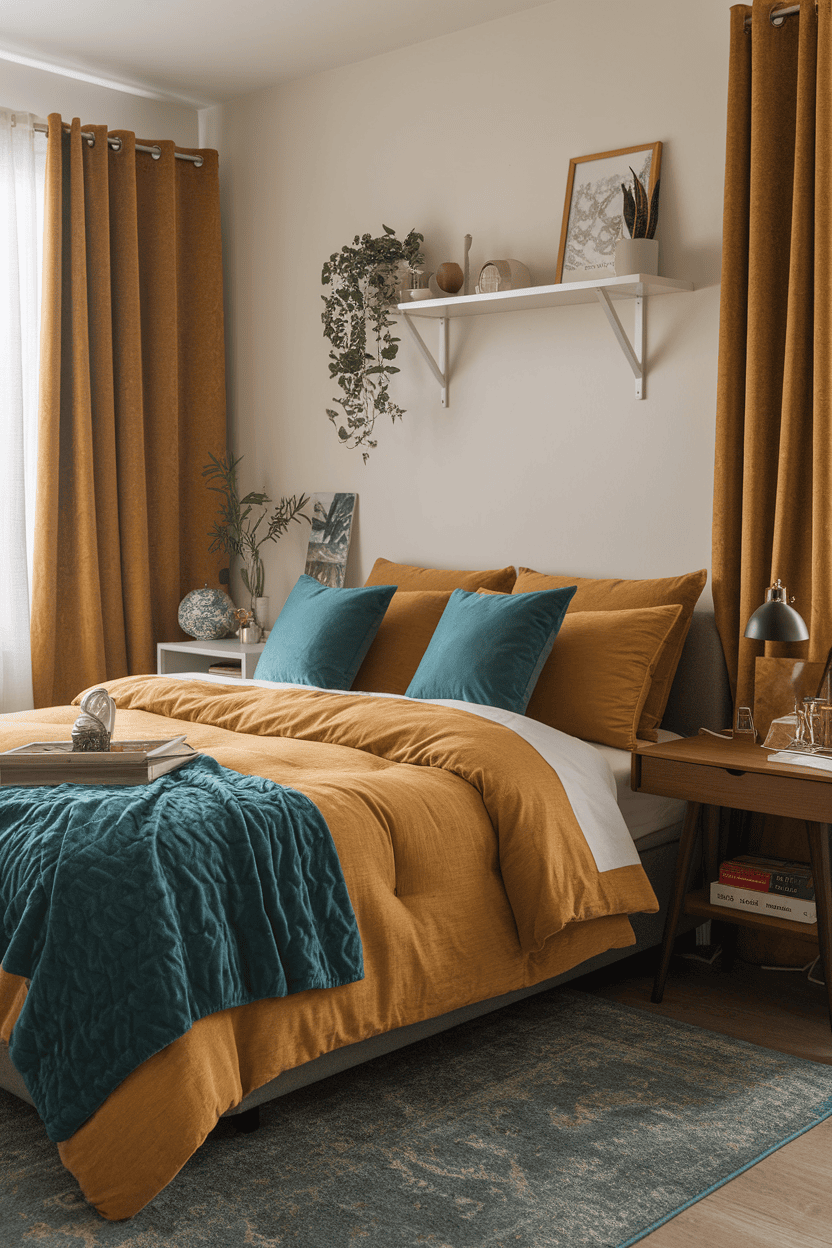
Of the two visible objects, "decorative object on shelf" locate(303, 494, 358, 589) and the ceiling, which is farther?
"decorative object on shelf" locate(303, 494, 358, 589)

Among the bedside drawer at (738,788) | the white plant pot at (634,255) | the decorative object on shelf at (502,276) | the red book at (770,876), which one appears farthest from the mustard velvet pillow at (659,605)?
the decorative object on shelf at (502,276)

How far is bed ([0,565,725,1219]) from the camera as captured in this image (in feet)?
6.16

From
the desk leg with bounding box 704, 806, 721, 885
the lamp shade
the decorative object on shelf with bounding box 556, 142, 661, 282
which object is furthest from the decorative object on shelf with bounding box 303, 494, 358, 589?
the lamp shade

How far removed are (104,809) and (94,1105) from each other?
1.63 feet

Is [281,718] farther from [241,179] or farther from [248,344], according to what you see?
[241,179]

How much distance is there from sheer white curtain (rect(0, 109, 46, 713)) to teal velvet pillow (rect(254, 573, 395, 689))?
1.13 m

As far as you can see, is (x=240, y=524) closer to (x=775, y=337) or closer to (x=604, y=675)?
(x=604, y=675)

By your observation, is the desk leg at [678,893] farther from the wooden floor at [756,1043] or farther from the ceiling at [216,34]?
the ceiling at [216,34]

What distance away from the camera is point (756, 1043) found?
2.61 m

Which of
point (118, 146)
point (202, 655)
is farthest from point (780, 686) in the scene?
point (118, 146)

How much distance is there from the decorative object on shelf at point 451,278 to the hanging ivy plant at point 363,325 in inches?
7.6

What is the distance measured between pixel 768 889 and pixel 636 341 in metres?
1.61

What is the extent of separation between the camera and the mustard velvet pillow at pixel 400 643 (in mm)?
3541

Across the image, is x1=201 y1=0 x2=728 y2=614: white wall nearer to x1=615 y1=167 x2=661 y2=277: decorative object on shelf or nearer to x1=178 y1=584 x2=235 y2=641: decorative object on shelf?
x1=615 y1=167 x2=661 y2=277: decorative object on shelf
